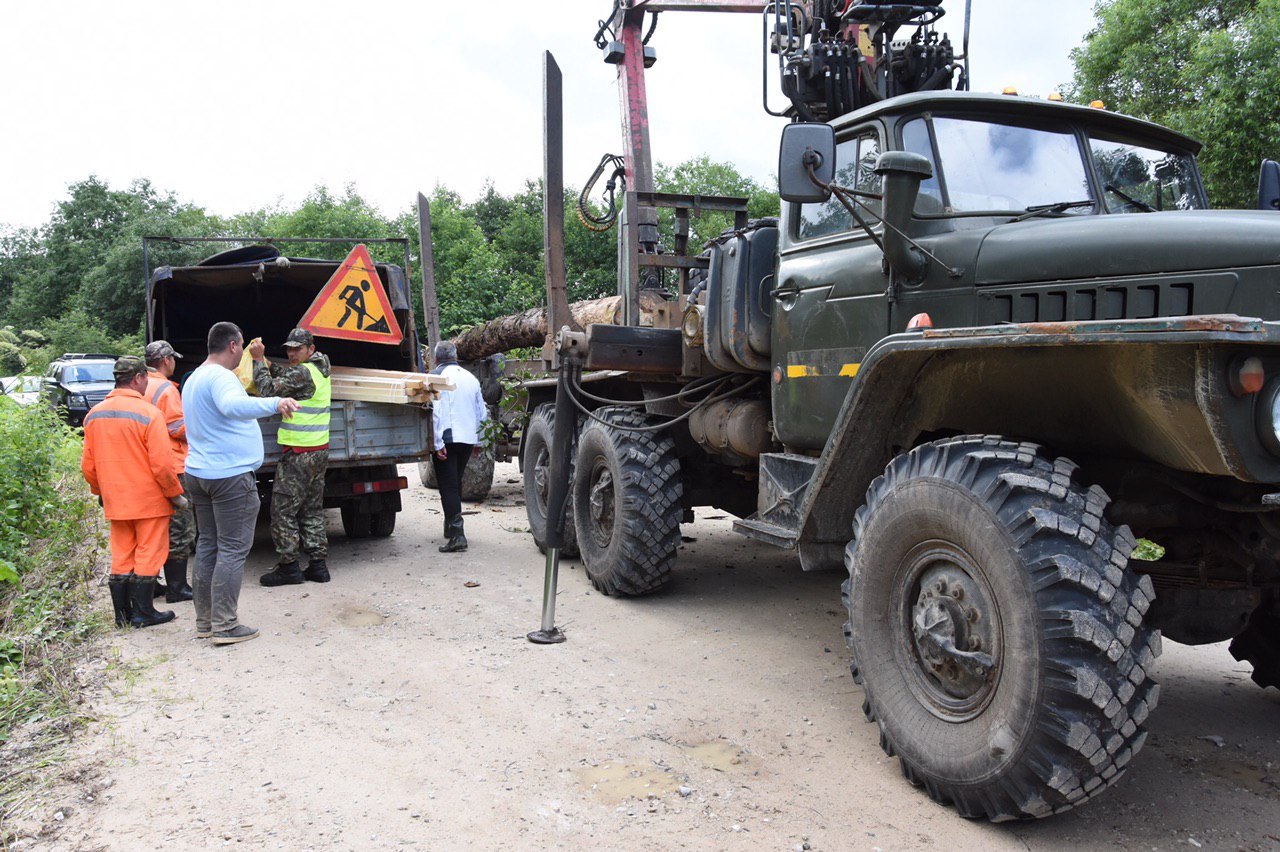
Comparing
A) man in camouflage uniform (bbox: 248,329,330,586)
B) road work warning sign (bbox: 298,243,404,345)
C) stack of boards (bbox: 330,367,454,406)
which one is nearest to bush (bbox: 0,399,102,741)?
man in camouflage uniform (bbox: 248,329,330,586)

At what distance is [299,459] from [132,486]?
4.36 ft

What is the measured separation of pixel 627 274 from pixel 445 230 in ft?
80.6

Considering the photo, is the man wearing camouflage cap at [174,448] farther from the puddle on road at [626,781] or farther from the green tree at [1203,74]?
the green tree at [1203,74]

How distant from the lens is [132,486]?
575 centimetres

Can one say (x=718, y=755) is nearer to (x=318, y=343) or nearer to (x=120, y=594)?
(x=120, y=594)

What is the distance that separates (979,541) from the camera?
3.02 metres

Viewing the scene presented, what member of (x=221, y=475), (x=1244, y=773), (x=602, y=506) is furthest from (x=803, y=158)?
(x=221, y=475)

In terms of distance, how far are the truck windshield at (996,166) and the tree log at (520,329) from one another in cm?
514

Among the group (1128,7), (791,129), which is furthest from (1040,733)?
(1128,7)

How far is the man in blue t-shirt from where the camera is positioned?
5.47 meters

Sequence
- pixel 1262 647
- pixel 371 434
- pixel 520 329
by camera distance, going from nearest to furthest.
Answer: pixel 1262 647 → pixel 371 434 → pixel 520 329

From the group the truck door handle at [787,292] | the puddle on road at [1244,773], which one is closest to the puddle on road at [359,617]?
the truck door handle at [787,292]

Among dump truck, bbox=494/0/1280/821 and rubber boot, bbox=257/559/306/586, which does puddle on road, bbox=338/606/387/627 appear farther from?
dump truck, bbox=494/0/1280/821

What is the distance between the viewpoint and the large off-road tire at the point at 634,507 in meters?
5.91
